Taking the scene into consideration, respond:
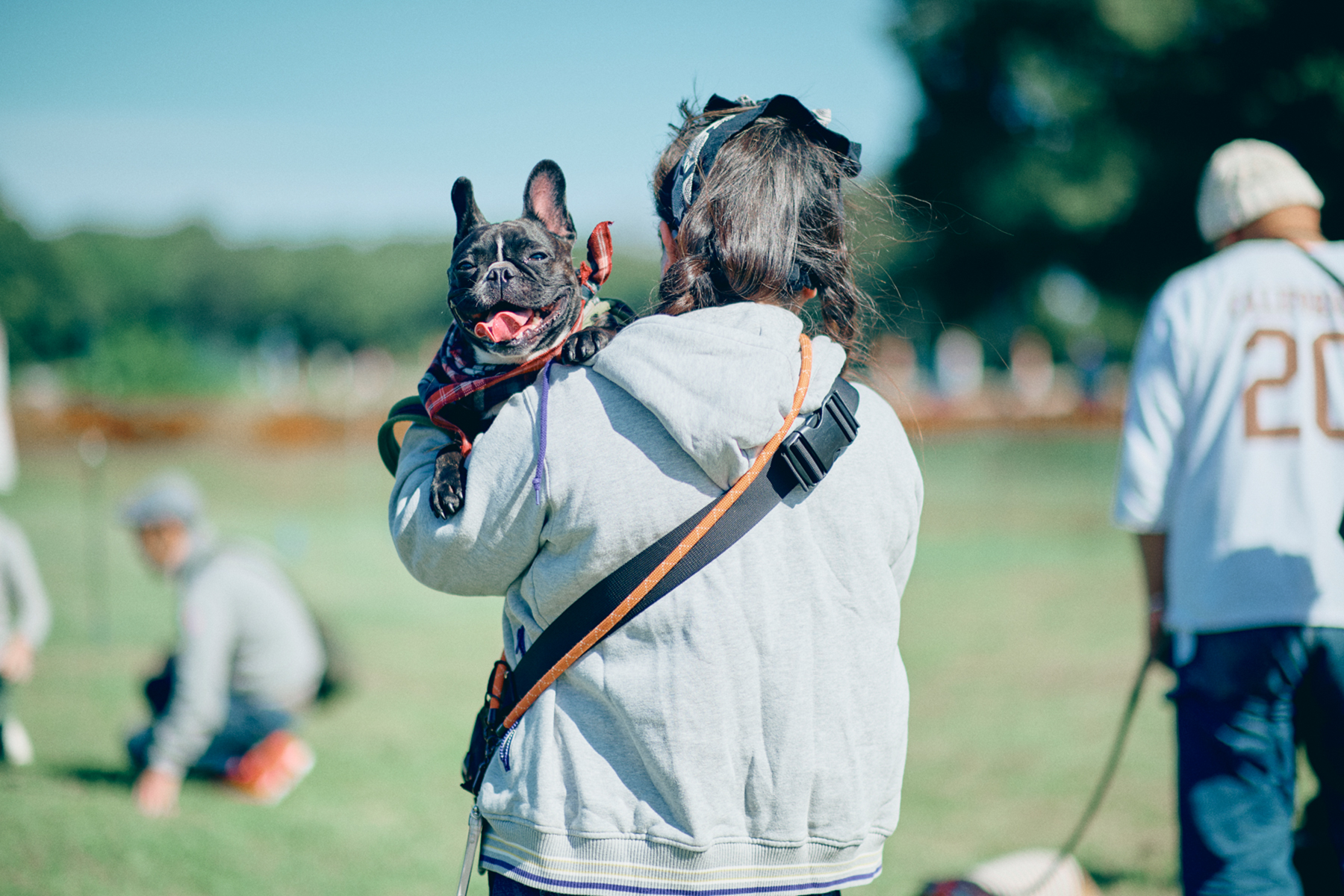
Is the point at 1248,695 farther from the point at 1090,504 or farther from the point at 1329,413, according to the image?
the point at 1090,504

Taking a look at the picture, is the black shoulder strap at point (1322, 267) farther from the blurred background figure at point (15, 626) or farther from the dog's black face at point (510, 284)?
the blurred background figure at point (15, 626)

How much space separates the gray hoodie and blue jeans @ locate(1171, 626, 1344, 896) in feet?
4.90

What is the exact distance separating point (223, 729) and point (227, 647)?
0.42 metres

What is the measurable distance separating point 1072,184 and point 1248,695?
31393 mm

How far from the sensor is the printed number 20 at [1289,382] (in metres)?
2.66

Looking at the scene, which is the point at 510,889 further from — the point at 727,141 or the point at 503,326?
the point at 727,141

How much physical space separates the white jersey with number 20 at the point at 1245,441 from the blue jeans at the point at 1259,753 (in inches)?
3.2

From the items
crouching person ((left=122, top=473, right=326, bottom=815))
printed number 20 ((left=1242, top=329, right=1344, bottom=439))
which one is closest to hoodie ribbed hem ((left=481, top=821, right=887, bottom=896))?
printed number 20 ((left=1242, top=329, right=1344, bottom=439))

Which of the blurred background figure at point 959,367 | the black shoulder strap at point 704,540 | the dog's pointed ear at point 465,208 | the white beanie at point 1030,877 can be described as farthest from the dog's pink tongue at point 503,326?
the blurred background figure at point 959,367

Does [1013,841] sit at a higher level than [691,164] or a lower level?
lower

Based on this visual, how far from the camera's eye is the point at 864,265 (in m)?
1.98

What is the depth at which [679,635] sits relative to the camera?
1521 millimetres

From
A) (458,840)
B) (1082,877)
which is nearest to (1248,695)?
(1082,877)

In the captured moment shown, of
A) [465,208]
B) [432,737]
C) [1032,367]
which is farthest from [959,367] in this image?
[465,208]
